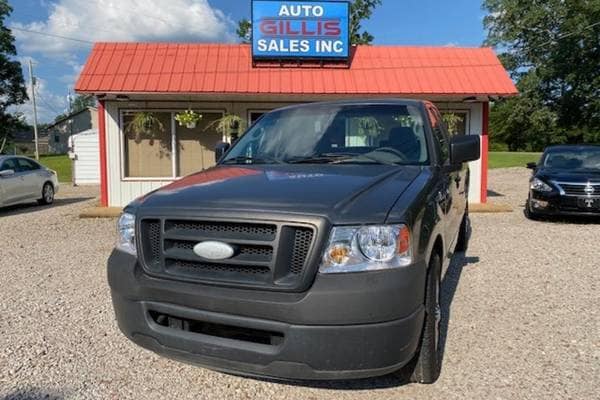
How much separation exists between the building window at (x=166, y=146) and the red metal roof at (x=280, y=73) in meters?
0.96

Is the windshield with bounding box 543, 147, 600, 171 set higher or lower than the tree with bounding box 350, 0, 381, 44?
lower

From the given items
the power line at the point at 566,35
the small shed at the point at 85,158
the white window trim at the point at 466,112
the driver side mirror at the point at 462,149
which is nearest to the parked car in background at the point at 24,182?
the small shed at the point at 85,158

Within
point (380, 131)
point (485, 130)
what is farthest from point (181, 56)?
point (380, 131)

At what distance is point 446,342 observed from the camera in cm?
382

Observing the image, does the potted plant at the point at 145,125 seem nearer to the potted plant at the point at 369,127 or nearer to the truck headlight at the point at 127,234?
the potted plant at the point at 369,127

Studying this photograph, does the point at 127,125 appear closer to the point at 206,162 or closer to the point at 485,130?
the point at 206,162

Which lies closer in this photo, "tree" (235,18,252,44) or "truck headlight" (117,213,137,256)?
"truck headlight" (117,213,137,256)

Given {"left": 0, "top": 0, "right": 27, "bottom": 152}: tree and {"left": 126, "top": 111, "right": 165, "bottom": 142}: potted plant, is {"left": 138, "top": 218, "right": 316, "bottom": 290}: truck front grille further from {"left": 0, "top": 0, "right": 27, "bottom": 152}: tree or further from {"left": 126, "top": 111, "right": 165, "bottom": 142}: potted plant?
{"left": 0, "top": 0, "right": 27, "bottom": 152}: tree

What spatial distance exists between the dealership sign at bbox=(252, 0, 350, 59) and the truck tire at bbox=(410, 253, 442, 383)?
400 inches

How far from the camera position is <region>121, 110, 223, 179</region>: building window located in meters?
12.2

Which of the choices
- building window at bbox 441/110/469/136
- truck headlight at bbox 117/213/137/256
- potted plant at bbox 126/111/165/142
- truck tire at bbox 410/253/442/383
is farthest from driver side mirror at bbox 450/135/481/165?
potted plant at bbox 126/111/165/142

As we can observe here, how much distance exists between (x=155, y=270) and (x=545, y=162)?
1020 cm

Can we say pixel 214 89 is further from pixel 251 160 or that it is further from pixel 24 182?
pixel 251 160

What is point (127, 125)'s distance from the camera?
1208cm
